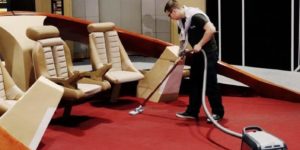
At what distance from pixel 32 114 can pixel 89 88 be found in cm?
140

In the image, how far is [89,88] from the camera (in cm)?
548

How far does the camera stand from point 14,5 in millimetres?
9578

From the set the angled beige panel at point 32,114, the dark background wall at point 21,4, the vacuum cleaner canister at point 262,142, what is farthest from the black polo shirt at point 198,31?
the dark background wall at point 21,4

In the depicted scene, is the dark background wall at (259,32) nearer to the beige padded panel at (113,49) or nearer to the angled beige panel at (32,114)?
the beige padded panel at (113,49)

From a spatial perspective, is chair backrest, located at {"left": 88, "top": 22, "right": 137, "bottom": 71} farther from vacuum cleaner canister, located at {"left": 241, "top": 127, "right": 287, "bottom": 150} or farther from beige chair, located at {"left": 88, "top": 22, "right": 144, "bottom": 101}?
vacuum cleaner canister, located at {"left": 241, "top": 127, "right": 287, "bottom": 150}

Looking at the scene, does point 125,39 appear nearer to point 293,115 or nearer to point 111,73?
point 111,73

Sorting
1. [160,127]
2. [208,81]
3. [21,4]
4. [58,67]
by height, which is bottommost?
[160,127]

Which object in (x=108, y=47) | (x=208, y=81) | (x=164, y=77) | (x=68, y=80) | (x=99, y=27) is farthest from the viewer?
(x=108, y=47)

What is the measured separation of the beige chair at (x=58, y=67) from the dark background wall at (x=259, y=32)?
446 centimetres

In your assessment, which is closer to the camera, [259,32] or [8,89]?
[8,89]

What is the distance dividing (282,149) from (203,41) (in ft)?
7.22

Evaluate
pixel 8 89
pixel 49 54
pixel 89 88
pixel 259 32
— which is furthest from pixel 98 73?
pixel 259 32

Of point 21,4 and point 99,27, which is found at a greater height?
point 21,4

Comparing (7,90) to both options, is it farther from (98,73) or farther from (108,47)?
(108,47)
